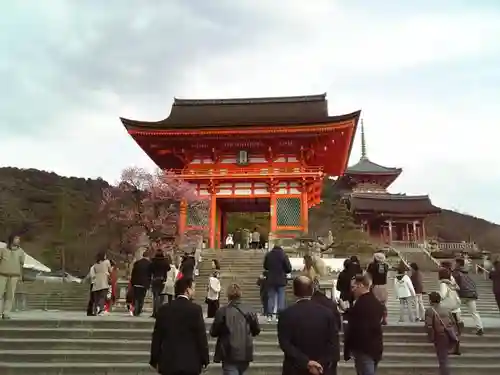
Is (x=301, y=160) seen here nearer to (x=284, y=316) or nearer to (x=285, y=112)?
(x=285, y=112)

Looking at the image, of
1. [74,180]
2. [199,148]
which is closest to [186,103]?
[199,148]

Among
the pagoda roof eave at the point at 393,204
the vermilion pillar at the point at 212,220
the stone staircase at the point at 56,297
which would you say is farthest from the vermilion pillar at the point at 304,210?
the pagoda roof eave at the point at 393,204

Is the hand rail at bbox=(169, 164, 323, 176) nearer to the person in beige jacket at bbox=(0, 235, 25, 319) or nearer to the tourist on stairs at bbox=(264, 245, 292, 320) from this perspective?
the tourist on stairs at bbox=(264, 245, 292, 320)

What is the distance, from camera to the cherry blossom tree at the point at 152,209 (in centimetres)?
2399

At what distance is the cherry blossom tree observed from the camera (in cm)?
2399

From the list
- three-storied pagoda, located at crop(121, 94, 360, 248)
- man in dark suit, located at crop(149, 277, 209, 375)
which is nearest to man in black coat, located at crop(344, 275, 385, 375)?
man in dark suit, located at crop(149, 277, 209, 375)

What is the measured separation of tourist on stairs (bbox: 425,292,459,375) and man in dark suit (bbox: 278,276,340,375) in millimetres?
3493

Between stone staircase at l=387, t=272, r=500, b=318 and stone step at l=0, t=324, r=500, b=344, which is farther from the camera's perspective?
stone staircase at l=387, t=272, r=500, b=318

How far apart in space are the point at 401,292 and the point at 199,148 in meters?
17.8

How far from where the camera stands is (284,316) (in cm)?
430

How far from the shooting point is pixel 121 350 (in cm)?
852

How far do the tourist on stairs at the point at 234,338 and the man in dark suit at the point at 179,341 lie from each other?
56 centimetres

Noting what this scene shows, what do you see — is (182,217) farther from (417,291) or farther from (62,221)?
(62,221)

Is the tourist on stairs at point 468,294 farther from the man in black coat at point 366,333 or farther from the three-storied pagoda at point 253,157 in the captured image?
the three-storied pagoda at point 253,157
